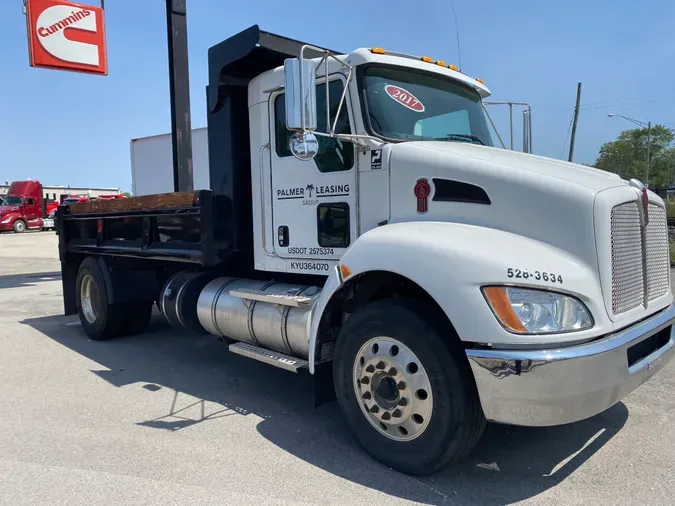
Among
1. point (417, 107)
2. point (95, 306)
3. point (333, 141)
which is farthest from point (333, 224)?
point (95, 306)

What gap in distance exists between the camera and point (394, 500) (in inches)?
121

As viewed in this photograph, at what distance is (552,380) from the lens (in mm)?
2762

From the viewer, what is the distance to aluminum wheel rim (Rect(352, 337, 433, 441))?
10.6 ft

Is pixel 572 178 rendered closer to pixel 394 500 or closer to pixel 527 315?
pixel 527 315

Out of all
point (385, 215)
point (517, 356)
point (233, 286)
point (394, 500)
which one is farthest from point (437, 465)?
point (233, 286)

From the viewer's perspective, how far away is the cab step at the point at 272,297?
4205 millimetres

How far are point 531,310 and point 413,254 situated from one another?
0.72 m

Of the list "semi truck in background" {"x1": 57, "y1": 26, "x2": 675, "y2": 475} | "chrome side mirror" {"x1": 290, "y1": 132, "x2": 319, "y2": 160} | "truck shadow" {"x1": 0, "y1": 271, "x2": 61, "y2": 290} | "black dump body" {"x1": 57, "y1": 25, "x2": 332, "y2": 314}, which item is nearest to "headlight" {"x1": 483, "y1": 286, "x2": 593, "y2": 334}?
"semi truck in background" {"x1": 57, "y1": 26, "x2": 675, "y2": 475}

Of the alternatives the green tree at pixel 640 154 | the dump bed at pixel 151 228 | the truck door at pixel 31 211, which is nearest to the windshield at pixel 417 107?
the dump bed at pixel 151 228

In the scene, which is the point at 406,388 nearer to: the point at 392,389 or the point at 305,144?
the point at 392,389

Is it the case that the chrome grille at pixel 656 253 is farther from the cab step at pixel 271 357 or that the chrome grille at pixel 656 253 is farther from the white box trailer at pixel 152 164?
the white box trailer at pixel 152 164

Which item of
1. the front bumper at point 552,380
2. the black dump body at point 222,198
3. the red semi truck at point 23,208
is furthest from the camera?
the red semi truck at point 23,208

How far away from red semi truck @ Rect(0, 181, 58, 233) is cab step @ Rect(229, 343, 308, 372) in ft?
106

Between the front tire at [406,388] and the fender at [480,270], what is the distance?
24 cm
